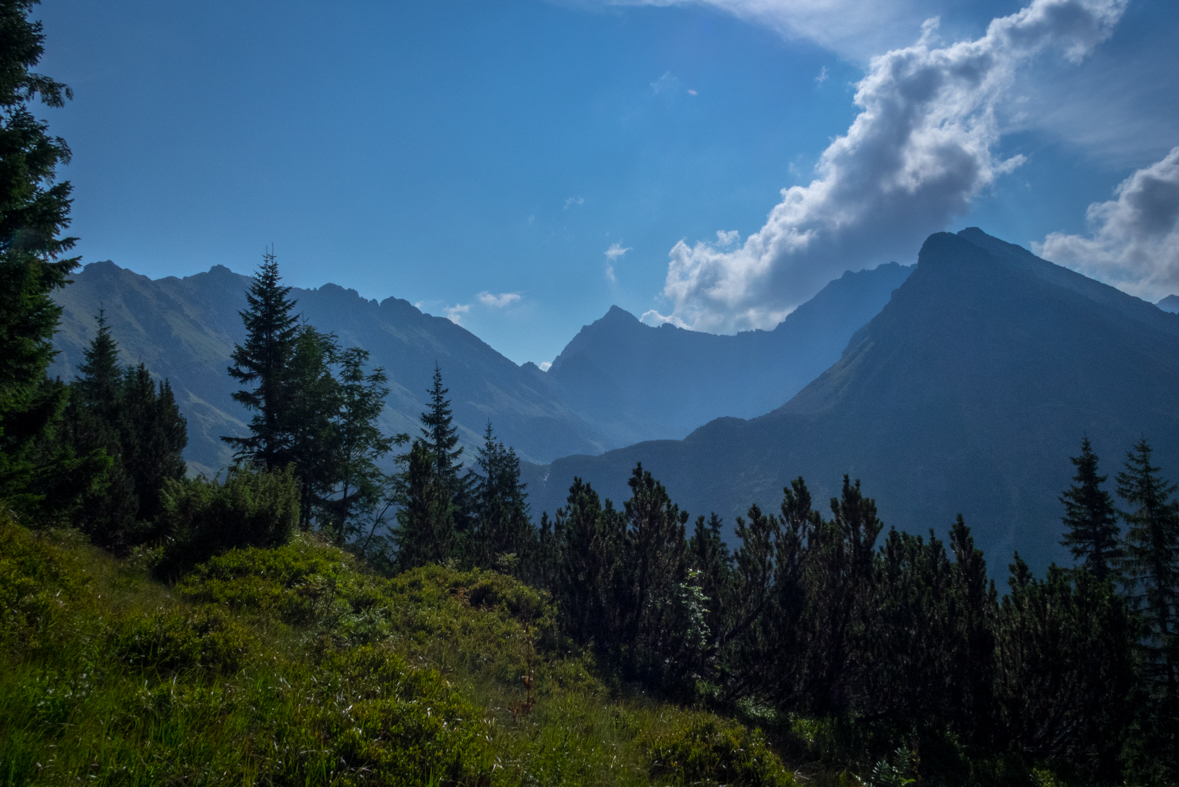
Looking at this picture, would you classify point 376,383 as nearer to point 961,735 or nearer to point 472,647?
point 472,647

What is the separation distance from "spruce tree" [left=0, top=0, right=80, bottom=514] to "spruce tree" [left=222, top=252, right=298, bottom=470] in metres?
11.9

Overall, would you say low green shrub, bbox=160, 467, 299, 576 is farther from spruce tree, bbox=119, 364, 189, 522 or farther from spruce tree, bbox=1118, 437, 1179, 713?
spruce tree, bbox=1118, 437, 1179, 713

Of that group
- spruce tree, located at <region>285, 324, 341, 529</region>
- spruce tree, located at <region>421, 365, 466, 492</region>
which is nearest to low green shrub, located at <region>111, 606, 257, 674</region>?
spruce tree, located at <region>285, 324, 341, 529</region>

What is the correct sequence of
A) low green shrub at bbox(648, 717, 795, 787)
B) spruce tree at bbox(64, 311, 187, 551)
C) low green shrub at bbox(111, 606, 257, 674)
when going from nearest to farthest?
low green shrub at bbox(111, 606, 257, 674) < low green shrub at bbox(648, 717, 795, 787) < spruce tree at bbox(64, 311, 187, 551)

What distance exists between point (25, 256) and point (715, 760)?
44.7ft

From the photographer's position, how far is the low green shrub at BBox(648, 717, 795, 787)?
4.89 metres

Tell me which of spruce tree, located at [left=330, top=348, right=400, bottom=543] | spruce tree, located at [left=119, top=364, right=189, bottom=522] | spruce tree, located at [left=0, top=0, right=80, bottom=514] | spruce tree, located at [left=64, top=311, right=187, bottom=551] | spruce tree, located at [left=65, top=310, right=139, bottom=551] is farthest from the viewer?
spruce tree, located at [left=330, top=348, right=400, bottom=543]

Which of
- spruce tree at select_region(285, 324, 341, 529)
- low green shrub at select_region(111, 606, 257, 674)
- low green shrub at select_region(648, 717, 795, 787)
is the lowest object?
low green shrub at select_region(648, 717, 795, 787)

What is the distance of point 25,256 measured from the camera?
900cm

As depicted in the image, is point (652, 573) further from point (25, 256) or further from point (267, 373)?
point (267, 373)

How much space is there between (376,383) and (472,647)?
884 inches

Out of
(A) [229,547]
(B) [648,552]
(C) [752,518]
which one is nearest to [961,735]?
(C) [752,518]

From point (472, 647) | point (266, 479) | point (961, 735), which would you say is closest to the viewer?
point (472, 647)

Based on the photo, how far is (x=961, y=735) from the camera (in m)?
9.17
